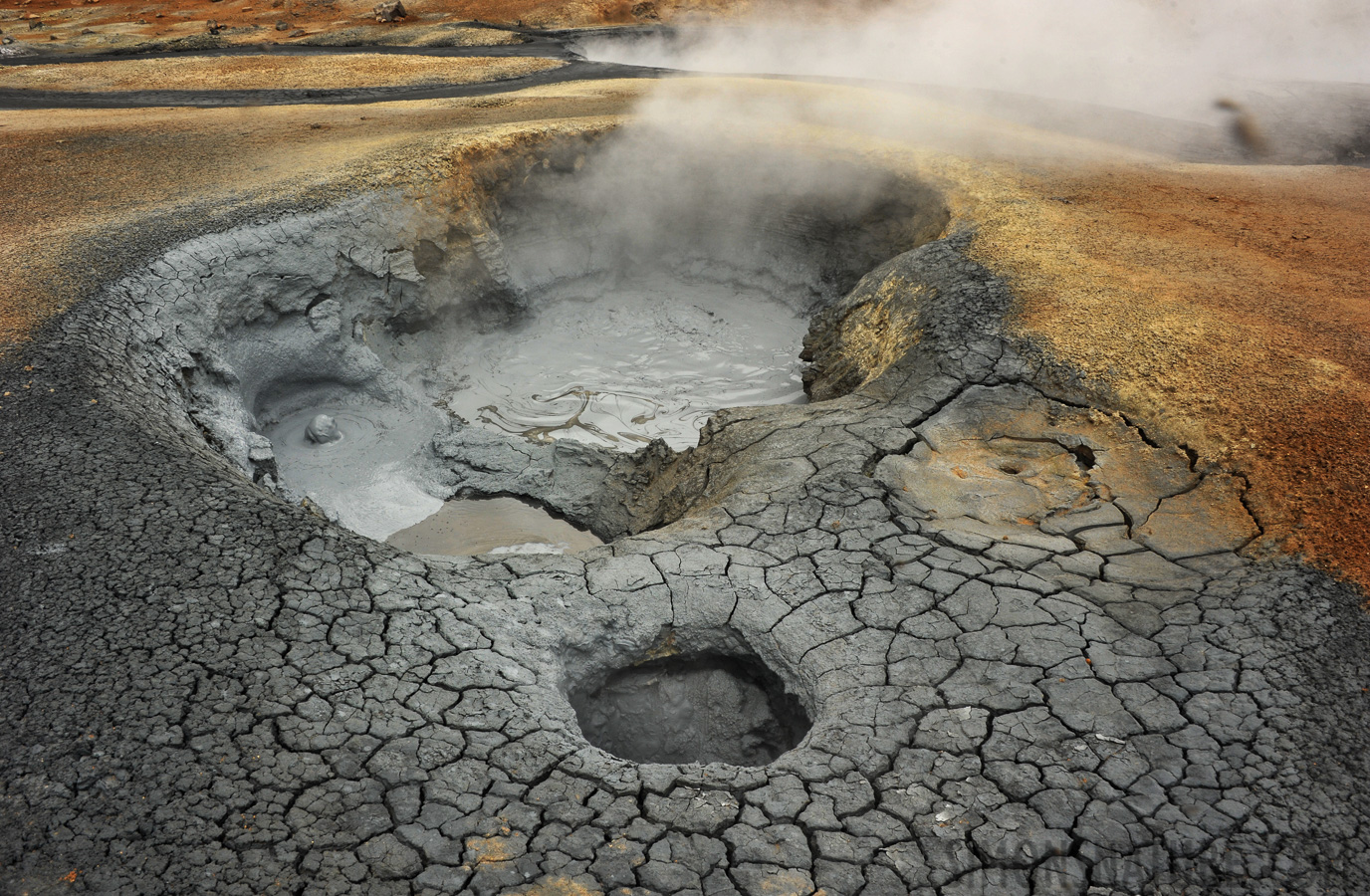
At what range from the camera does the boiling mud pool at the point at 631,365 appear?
6707mm

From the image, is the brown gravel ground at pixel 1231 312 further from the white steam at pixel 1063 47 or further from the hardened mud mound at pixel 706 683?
the white steam at pixel 1063 47

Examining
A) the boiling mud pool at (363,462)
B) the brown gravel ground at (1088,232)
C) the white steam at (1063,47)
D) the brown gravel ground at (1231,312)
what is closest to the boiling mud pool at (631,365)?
the boiling mud pool at (363,462)

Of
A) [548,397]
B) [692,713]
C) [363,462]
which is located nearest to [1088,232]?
[548,397]

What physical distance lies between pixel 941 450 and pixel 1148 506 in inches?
36.2

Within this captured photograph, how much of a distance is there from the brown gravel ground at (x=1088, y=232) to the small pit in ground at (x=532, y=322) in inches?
22.0

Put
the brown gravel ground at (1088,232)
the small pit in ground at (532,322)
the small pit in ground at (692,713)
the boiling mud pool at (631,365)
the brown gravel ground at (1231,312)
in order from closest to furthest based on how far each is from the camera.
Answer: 1. the small pit in ground at (692,713)
2. the brown gravel ground at (1231,312)
3. the brown gravel ground at (1088,232)
4. the small pit in ground at (532,322)
5. the boiling mud pool at (631,365)

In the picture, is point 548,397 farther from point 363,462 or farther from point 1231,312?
point 1231,312

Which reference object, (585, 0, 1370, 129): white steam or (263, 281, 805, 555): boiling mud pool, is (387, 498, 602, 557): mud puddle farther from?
(585, 0, 1370, 129): white steam

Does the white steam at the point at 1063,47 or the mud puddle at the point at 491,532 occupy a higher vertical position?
the white steam at the point at 1063,47

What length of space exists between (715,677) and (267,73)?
10.6m

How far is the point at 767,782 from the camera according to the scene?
241cm

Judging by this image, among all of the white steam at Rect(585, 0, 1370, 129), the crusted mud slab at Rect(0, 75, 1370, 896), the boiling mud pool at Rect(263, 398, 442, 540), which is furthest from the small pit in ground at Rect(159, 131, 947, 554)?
the white steam at Rect(585, 0, 1370, 129)

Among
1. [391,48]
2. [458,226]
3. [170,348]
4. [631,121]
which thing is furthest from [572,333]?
[391,48]

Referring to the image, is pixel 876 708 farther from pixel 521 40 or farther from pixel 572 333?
pixel 521 40
